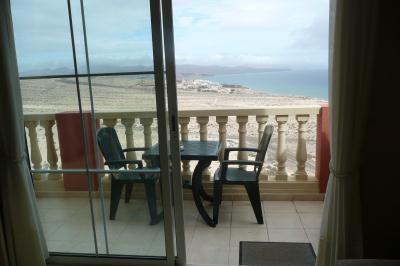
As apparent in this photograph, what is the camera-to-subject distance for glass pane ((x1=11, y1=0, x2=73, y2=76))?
1.85m

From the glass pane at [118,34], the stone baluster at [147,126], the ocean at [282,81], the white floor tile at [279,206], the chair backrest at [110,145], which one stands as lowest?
the white floor tile at [279,206]

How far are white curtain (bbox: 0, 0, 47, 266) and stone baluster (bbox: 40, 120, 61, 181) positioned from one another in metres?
0.16

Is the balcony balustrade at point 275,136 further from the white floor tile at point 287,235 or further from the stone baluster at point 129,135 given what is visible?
the stone baluster at point 129,135

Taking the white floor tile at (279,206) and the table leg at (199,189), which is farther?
the white floor tile at (279,206)

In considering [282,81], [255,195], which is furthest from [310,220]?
[282,81]

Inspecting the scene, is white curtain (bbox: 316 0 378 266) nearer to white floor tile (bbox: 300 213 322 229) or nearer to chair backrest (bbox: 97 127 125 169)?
white floor tile (bbox: 300 213 322 229)

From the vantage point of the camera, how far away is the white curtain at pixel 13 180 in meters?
1.81

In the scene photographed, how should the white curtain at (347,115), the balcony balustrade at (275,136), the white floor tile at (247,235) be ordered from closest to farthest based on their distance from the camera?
the white curtain at (347,115) → the white floor tile at (247,235) → the balcony balustrade at (275,136)

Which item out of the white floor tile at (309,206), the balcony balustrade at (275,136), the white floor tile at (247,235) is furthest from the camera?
the balcony balustrade at (275,136)

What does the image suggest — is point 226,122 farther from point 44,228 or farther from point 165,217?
point 44,228

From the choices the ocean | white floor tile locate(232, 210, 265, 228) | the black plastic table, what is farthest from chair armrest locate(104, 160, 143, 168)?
the ocean

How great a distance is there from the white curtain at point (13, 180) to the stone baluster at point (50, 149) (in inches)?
6.3

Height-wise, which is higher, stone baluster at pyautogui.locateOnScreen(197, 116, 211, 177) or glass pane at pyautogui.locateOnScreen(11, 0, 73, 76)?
glass pane at pyautogui.locateOnScreen(11, 0, 73, 76)

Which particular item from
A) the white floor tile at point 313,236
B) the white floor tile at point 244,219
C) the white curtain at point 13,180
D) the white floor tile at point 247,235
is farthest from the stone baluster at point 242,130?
the white curtain at point 13,180
